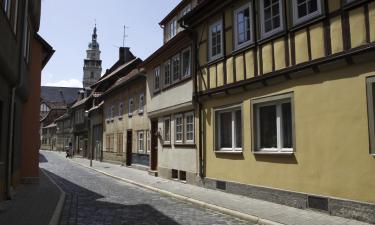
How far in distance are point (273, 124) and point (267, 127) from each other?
12.6 inches

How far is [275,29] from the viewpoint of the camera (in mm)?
12156

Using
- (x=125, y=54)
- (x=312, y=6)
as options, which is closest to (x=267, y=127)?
(x=312, y=6)

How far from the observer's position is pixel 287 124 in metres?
12.0

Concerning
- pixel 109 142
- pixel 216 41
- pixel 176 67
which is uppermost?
pixel 216 41

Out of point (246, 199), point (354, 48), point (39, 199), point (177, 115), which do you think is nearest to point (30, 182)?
point (39, 199)

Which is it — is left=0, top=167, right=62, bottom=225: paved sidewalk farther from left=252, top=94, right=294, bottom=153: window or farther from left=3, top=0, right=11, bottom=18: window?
left=252, top=94, right=294, bottom=153: window

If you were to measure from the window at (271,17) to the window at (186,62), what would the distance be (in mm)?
5720

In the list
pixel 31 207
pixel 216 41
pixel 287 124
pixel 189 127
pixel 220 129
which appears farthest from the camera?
pixel 189 127

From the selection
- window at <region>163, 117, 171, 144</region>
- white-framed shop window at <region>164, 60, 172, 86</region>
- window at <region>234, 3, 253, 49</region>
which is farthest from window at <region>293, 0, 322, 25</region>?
window at <region>163, 117, 171, 144</region>

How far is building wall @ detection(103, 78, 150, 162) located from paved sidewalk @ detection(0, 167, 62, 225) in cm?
1076

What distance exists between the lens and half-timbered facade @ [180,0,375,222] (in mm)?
9312

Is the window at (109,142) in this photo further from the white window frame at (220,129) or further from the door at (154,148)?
the white window frame at (220,129)

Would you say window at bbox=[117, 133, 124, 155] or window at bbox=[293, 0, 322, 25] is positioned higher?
window at bbox=[293, 0, 322, 25]

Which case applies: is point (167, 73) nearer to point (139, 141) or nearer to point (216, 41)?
point (216, 41)
